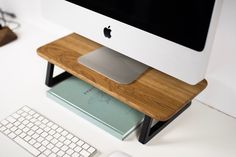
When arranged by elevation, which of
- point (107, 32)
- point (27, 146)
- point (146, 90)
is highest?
point (107, 32)

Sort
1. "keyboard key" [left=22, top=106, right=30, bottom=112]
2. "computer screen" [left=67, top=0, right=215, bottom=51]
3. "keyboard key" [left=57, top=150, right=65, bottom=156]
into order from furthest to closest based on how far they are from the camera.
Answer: "keyboard key" [left=22, top=106, right=30, bottom=112] < "keyboard key" [left=57, top=150, right=65, bottom=156] < "computer screen" [left=67, top=0, right=215, bottom=51]

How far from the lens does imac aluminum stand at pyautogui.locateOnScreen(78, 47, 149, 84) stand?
87 cm

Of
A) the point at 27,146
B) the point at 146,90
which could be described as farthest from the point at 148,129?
the point at 27,146

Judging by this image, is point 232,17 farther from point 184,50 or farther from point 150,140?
point 150,140

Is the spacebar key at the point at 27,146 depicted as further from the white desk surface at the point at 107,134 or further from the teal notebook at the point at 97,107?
the teal notebook at the point at 97,107

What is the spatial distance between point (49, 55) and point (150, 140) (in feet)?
1.28

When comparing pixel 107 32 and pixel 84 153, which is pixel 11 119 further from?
pixel 107 32

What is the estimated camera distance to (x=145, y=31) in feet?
2.54

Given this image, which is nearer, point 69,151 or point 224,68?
Result: point 69,151

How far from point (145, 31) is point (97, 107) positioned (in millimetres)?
273

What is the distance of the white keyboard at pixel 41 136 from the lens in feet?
2.58

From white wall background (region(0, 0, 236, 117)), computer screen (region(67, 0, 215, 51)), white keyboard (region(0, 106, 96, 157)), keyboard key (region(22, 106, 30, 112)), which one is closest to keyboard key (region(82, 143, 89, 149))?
white keyboard (region(0, 106, 96, 157))

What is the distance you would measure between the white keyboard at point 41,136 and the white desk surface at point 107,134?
0.09ft

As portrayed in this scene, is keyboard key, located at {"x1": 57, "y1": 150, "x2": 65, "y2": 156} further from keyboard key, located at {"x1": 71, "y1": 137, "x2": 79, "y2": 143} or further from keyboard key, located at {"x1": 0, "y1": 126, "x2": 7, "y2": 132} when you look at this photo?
keyboard key, located at {"x1": 0, "y1": 126, "x2": 7, "y2": 132}
